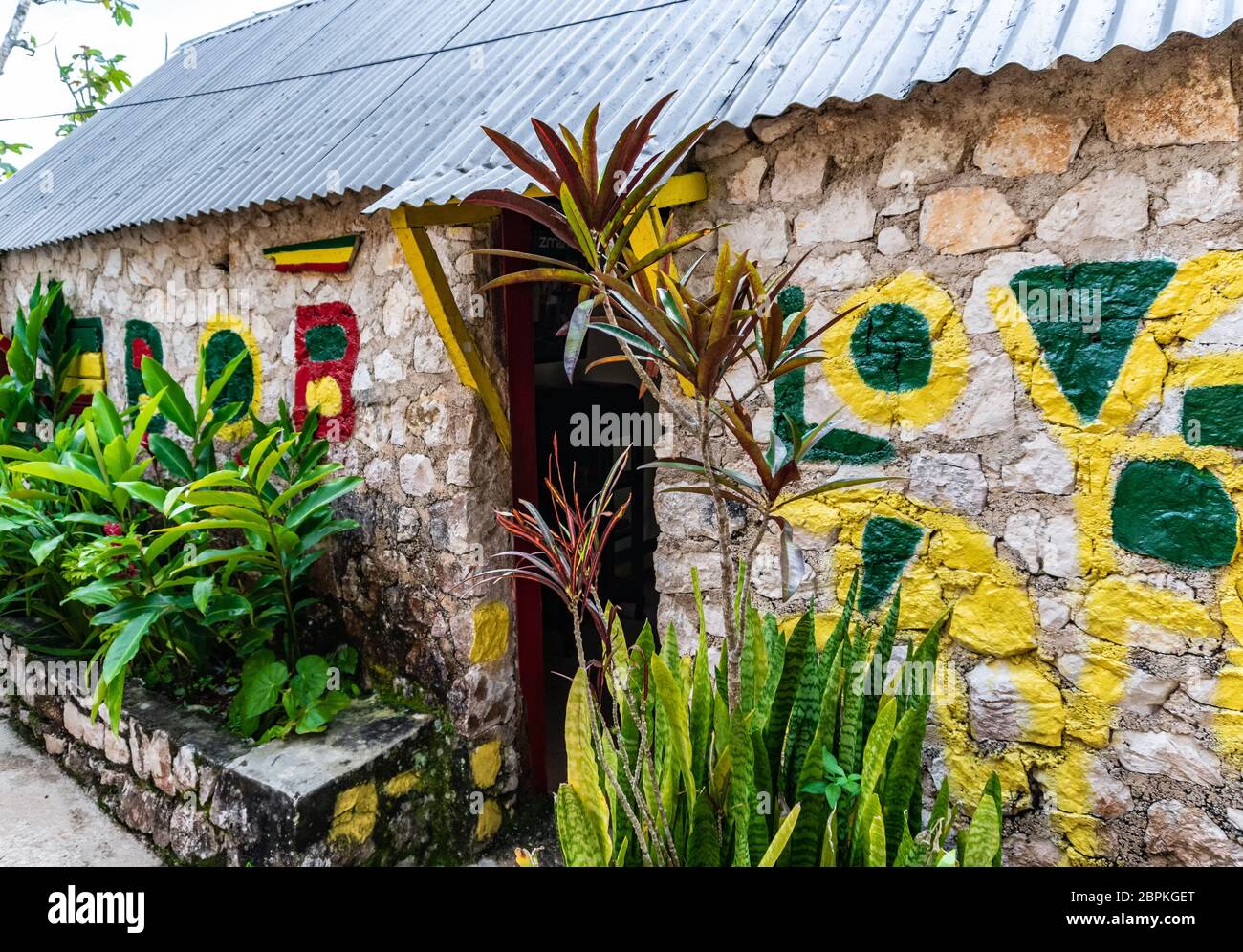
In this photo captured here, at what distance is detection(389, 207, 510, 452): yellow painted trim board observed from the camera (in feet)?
8.77

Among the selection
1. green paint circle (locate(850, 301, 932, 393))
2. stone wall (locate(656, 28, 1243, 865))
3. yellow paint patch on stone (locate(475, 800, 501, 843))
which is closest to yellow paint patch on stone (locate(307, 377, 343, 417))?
yellow paint patch on stone (locate(475, 800, 501, 843))

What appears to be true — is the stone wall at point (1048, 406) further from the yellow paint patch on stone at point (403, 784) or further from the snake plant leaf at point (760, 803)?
the yellow paint patch on stone at point (403, 784)

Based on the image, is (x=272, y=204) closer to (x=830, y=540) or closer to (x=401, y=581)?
(x=401, y=581)

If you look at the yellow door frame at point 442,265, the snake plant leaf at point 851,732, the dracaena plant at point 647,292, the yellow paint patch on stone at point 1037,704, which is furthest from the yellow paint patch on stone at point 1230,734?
the yellow door frame at point 442,265

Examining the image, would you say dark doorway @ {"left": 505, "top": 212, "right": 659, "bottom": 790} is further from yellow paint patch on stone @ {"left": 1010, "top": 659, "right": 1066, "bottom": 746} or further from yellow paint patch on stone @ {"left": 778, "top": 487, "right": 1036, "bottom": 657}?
yellow paint patch on stone @ {"left": 1010, "top": 659, "right": 1066, "bottom": 746}

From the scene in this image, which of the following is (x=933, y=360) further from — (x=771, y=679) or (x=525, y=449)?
(x=525, y=449)

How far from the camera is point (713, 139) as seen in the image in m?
2.44

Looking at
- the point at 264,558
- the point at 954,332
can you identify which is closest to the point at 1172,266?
the point at 954,332

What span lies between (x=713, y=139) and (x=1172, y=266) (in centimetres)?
123

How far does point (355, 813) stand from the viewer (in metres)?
2.77

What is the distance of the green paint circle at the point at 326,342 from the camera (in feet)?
10.9

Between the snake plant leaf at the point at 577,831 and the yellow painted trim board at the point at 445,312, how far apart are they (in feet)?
5.01

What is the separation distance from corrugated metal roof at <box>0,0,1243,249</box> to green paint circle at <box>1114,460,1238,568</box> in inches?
36.8
